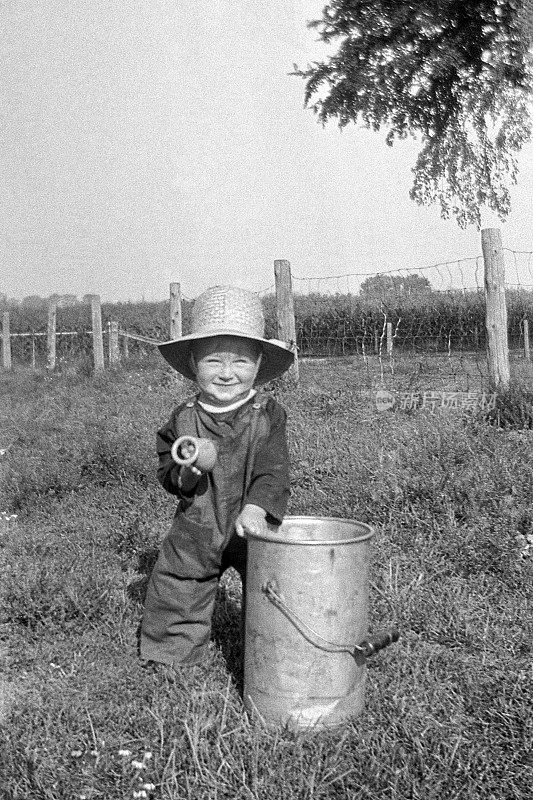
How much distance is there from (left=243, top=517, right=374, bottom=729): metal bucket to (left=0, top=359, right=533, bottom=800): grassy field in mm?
92

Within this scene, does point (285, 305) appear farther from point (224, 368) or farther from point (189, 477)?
point (189, 477)

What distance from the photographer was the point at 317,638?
266 centimetres

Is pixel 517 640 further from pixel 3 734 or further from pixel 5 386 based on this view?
pixel 5 386

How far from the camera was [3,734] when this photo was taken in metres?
2.63

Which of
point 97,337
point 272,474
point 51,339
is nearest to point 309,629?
point 272,474

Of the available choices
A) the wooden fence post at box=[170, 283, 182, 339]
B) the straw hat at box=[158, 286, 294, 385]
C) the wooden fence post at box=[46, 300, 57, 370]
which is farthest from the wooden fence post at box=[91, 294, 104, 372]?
the straw hat at box=[158, 286, 294, 385]

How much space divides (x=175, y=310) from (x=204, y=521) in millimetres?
9659

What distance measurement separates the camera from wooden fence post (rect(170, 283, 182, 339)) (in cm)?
1240

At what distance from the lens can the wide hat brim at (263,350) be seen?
3.11 meters

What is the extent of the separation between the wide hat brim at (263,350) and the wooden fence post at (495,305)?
481 centimetres

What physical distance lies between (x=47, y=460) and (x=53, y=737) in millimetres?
4491

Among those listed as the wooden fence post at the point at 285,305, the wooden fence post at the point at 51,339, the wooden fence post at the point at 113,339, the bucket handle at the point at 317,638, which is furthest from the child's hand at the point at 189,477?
the wooden fence post at the point at 51,339

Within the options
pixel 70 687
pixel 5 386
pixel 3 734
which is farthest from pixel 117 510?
pixel 5 386

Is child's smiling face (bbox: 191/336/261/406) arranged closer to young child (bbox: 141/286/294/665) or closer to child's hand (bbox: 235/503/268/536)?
young child (bbox: 141/286/294/665)
